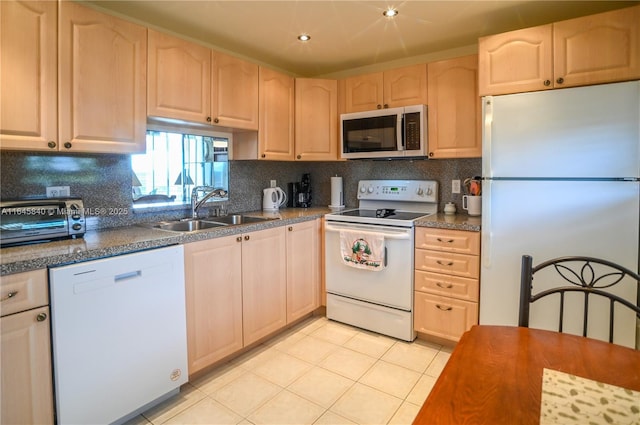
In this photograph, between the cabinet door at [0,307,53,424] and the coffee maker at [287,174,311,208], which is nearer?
the cabinet door at [0,307,53,424]

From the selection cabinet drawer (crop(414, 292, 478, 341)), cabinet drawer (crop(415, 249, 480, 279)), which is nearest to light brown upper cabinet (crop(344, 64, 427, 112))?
cabinet drawer (crop(415, 249, 480, 279))

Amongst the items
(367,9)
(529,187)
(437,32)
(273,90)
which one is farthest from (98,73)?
(529,187)

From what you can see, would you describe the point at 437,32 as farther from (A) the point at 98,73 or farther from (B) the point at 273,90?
(A) the point at 98,73

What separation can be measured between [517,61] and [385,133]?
1000 mm

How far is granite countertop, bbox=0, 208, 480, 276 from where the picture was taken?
4.73 ft

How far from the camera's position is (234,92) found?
2605 millimetres

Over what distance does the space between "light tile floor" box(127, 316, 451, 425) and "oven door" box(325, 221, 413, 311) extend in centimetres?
33

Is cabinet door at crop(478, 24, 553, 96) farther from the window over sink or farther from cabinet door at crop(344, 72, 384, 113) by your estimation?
the window over sink

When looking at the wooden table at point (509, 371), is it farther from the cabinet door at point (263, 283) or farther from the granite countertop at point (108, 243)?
the cabinet door at point (263, 283)

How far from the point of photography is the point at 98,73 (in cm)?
188

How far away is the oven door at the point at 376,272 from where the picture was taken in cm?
259

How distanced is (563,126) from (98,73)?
2.53 metres

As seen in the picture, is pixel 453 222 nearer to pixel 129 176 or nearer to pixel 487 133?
pixel 487 133

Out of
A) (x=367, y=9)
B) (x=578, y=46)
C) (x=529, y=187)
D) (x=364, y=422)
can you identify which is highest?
(x=367, y=9)
